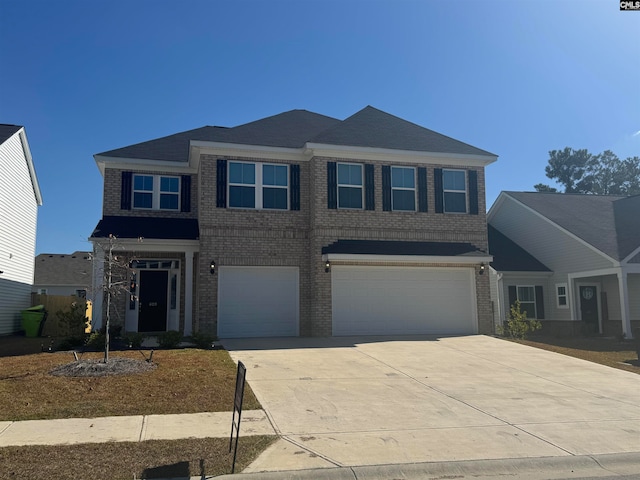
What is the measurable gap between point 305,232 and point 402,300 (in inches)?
155

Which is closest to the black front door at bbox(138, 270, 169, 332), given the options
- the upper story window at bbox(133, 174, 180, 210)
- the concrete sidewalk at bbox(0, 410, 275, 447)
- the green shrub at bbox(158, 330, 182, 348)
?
the upper story window at bbox(133, 174, 180, 210)

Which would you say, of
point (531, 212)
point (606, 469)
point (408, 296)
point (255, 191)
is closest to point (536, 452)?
point (606, 469)

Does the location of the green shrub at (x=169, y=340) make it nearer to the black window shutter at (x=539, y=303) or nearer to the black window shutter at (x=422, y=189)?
the black window shutter at (x=422, y=189)

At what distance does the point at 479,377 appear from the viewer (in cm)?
1152

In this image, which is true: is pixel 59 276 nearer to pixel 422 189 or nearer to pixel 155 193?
pixel 155 193

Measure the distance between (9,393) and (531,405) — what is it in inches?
346

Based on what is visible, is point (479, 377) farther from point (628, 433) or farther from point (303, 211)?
point (303, 211)

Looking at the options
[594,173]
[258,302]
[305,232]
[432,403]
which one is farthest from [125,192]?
[594,173]

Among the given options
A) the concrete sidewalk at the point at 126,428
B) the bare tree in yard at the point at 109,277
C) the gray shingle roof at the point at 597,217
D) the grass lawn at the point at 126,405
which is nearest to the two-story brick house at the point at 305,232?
the bare tree in yard at the point at 109,277

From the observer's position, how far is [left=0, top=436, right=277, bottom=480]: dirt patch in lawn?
5.71 m

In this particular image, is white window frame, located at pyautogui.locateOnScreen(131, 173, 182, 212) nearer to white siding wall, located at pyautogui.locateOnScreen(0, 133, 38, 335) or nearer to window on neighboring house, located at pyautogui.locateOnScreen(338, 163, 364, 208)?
white siding wall, located at pyautogui.locateOnScreen(0, 133, 38, 335)

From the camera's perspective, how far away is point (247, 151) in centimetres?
1748

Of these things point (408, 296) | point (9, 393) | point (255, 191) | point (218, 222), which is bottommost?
point (9, 393)

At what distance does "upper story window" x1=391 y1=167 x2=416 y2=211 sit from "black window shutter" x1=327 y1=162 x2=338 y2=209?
2.05 metres
